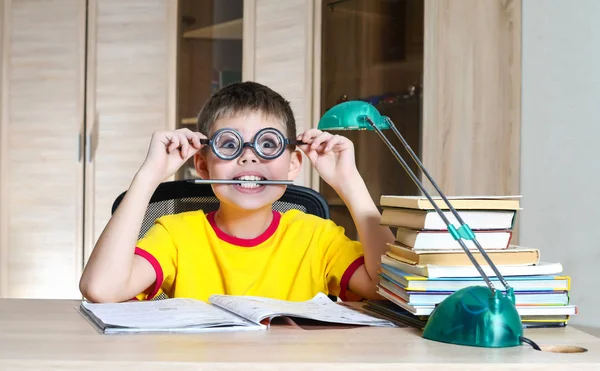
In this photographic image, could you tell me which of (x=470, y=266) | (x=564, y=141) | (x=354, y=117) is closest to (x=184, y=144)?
(x=354, y=117)

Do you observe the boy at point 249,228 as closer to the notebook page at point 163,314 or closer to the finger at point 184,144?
the finger at point 184,144

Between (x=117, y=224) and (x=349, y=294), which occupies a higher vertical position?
(x=117, y=224)

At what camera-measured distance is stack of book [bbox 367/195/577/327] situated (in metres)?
1.00

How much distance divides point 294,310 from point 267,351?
8.2 inches

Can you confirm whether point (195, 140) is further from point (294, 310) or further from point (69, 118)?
point (69, 118)

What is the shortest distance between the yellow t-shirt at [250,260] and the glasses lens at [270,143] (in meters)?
0.23

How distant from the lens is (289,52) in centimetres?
295

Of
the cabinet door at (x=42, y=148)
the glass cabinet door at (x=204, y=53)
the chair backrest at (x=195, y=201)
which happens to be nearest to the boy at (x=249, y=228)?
the chair backrest at (x=195, y=201)

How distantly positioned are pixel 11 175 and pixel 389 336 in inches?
111

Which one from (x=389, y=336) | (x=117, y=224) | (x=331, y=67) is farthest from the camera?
(x=331, y=67)

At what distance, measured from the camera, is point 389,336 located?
3.09 feet

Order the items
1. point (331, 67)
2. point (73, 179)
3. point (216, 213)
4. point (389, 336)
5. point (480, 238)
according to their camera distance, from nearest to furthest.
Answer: point (389, 336), point (480, 238), point (216, 213), point (331, 67), point (73, 179)

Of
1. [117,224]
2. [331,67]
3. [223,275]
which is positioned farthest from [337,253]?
[331,67]

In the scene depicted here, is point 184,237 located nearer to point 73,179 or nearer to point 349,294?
point 349,294
